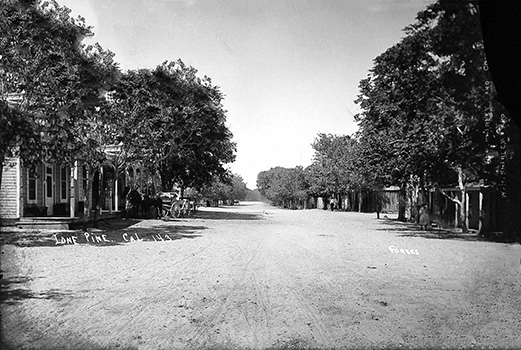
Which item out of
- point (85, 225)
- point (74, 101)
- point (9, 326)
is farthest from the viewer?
point (85, 225)

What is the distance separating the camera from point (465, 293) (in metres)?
4.99

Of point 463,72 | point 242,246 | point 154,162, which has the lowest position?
point 242,246

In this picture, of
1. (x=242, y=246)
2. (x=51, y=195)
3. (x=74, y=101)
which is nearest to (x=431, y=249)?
(x=242, y=246)

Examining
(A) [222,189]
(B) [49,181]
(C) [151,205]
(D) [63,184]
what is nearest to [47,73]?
(B) [49,181]

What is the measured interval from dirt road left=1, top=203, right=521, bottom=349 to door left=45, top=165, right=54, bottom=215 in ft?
25.2

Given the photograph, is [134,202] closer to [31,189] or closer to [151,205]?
[151,205]

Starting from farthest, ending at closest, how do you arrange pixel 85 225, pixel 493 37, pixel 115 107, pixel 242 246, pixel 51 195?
pixel 51 195
pixel 85 225
pixel 115 107
pixel 242 246
pixel 493 37

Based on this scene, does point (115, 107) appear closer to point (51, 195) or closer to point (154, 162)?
point (154, 162)

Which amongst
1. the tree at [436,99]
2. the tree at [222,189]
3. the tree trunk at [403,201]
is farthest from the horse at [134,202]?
the tree trunk at [403,201]

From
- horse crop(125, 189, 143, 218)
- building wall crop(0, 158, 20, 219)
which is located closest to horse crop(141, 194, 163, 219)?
horse crop(125, 189, 143, 218)

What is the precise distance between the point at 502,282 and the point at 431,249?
241 centimetres

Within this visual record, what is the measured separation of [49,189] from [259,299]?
12.8 m

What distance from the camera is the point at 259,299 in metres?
4.56

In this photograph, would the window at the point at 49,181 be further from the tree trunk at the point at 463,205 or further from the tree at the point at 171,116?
the tree trunk at the point at 463,205
